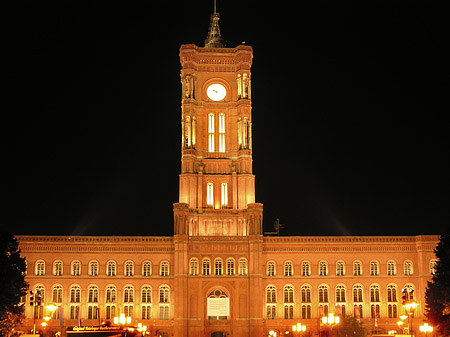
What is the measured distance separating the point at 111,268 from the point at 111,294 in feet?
11.4

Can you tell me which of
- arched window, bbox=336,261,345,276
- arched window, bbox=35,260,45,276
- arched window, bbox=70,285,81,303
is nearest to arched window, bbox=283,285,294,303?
arched window, bbox=336,261,345,276

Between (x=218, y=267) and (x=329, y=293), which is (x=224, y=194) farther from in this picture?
(x=329, y=293)

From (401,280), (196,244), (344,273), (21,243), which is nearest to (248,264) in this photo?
(196,244)

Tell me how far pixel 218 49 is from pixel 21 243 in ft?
132

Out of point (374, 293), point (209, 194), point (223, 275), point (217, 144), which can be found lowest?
point (374, 293)

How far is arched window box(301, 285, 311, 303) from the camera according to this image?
96688 mm

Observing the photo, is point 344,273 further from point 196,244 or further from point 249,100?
point 249,100

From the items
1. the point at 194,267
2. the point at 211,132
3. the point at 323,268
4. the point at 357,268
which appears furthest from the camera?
the point at 211,132

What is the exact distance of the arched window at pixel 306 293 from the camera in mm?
96688

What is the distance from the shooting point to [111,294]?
314 feet

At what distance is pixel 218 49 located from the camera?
108562mm

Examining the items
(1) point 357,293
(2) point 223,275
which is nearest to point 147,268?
(2) point 223,275

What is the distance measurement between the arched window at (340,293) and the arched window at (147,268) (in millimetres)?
25306

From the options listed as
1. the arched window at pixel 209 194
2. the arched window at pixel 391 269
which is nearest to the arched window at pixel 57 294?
the arched window at pixel 209 194
